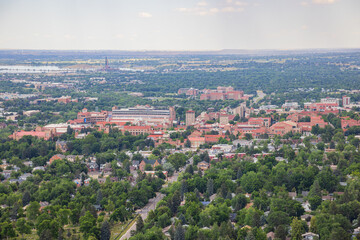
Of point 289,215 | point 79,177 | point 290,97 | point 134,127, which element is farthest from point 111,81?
point 289,215

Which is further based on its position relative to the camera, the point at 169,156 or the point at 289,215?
the point at 169,156

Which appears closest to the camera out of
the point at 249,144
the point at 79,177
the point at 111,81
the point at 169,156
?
the point at 79,177

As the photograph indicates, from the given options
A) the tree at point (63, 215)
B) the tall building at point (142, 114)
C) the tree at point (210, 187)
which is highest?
the tree at point (210, 187)

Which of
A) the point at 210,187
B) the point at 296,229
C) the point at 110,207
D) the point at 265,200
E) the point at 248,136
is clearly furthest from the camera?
the point at 248,136

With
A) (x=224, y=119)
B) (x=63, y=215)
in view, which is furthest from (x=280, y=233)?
(x=224, y=119)

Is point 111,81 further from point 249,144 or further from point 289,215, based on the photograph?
point 289,215

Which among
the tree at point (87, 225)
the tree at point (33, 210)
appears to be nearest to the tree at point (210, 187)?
the tree at point (87, 225)

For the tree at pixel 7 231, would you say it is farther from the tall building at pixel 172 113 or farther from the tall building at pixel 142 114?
the tall building at pixel 172 113

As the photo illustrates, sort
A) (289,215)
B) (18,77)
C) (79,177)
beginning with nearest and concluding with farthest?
(289,215) → (79,177) → (18,77)

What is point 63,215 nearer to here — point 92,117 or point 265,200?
point 265,200
